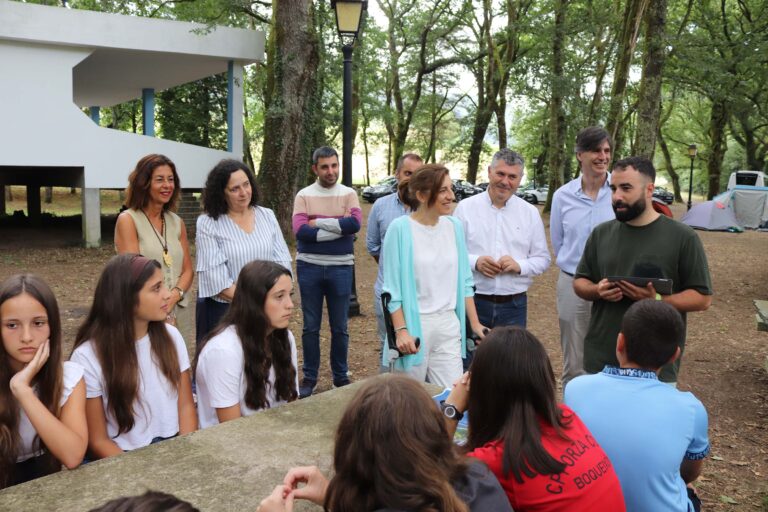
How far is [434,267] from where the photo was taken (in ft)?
12.2

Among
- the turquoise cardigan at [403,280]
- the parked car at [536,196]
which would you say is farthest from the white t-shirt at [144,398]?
the parked car at [536,196]

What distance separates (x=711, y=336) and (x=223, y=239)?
660 cm

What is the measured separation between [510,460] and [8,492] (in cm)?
159

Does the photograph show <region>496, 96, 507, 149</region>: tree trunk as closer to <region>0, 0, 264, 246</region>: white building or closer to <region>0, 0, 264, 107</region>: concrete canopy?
<region>0, 0, 264, 107</region>: concrete canopy

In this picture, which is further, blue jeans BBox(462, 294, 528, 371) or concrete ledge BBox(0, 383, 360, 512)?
blue jeans BBox(462, 294, 528, 371)

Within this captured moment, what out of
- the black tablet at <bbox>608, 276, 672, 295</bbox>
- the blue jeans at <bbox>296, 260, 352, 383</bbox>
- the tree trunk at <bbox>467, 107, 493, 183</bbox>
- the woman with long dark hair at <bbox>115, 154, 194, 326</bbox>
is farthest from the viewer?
the tree trunk at <bbox>467, 107, 493, 183</bbox>

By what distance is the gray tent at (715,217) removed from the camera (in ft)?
81.0

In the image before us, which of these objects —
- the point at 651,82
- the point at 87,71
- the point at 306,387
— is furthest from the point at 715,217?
the point at 306,387

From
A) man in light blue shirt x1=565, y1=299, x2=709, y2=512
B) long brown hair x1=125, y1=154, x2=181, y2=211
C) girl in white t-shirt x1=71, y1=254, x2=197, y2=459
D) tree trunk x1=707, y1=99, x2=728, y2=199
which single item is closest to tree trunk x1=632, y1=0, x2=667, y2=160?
long brown hair x1=125, y1=154, x2=181, y2=211

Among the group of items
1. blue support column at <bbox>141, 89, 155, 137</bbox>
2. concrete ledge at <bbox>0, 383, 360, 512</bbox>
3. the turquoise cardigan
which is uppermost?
blue support column at <bbox>141, 89, 155, 137</bbox>

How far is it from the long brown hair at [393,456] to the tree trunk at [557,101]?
1859 cm

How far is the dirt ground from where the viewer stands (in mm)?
4359

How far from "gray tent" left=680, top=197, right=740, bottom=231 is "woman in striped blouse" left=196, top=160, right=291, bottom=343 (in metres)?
23.8

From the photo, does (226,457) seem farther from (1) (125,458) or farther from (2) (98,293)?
(2) (98,293)
